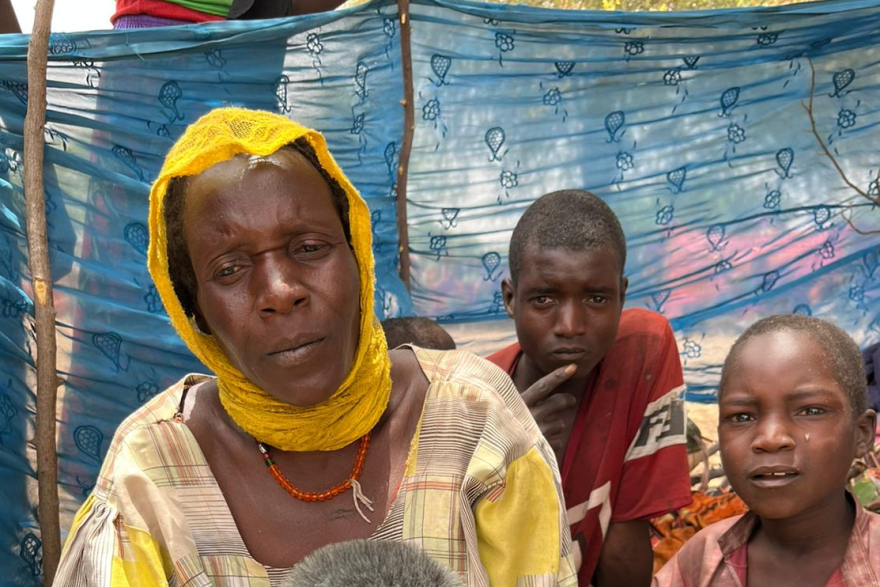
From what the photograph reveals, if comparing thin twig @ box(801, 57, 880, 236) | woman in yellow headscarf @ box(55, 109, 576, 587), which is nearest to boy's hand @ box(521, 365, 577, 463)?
woman in yellow headscarf @ box(55, 109, 576, 587)

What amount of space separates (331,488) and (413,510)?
19 cm

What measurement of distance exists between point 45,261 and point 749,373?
2488 mm

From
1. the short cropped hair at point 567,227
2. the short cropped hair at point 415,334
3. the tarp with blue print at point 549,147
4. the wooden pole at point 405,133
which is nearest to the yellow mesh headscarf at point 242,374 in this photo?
the short cropped hair at point 567,227

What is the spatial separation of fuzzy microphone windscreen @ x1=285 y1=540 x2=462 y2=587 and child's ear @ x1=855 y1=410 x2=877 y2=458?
168 cm

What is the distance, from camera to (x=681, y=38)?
4273mm

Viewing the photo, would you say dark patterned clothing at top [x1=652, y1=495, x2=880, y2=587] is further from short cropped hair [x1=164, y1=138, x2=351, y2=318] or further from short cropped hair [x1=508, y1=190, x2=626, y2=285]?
short cropped hair [x1=164, y1=138, x2=351, y2=318]

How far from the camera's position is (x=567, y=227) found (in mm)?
3055

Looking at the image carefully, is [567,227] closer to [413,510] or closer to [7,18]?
[413,510]

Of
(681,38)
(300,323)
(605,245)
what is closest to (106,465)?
(300,323)

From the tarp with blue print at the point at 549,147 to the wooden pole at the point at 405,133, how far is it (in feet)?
0.13

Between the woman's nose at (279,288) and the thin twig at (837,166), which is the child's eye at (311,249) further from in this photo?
the thin twig at (837,166)

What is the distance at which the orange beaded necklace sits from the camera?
189cm

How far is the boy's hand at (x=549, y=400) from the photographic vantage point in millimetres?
2779

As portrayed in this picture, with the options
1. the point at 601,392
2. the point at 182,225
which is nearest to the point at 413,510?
the point at 182,225
